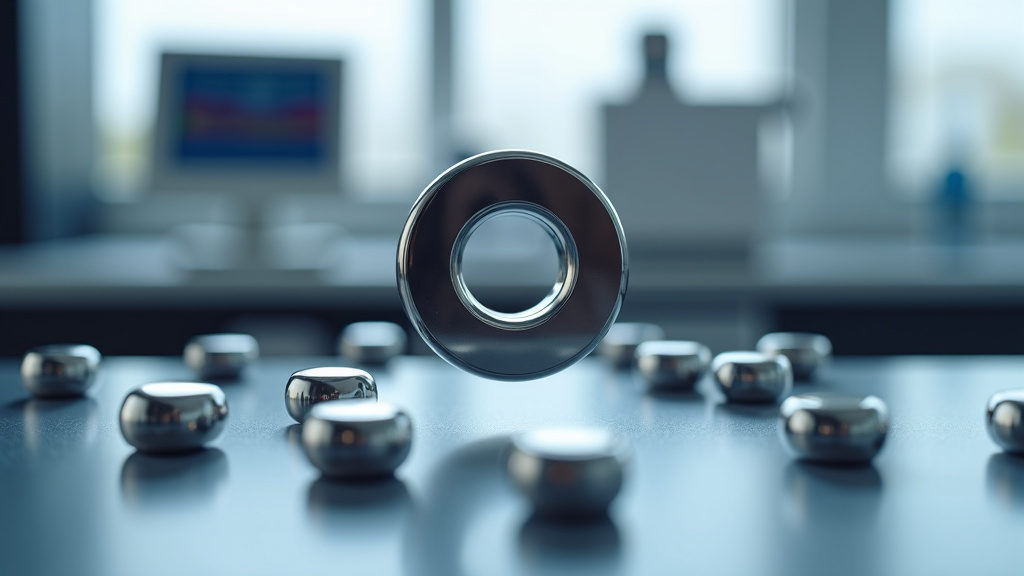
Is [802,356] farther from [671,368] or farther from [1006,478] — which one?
[1006,478]

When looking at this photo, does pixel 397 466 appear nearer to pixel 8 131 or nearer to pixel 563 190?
pixel 563 190

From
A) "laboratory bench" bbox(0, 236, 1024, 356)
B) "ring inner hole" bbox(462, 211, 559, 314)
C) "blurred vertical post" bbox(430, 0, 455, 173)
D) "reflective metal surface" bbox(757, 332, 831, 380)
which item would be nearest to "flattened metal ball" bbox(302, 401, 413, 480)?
"reflective metal surface" bbox(757, 332, 831, 380)

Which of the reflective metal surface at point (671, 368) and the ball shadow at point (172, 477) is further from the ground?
the reflective metal surface at point (671, 368)

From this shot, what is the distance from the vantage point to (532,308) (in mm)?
562

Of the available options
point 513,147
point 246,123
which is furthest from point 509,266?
point 246,123

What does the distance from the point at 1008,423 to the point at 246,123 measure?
2038mm

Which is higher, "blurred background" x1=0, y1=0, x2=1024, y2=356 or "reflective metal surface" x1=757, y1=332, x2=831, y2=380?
"blurred background" x1=0, y1=0, x2=1024, y2=356

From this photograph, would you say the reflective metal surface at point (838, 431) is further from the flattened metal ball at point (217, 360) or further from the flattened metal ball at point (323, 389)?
the flattened metal ball at point (217, 360)

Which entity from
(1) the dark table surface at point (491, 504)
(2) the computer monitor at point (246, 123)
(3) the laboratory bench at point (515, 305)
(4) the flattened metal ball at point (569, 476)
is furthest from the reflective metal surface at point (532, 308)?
(2) the computer monitor at point (246, 123)

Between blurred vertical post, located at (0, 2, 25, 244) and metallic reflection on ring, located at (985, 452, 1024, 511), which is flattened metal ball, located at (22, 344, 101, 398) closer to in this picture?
metallic reflection on ring, located at (985, 452, 1024, 511)

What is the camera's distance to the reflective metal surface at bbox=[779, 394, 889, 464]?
496 mm

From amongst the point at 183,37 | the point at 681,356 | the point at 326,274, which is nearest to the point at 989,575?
the point at 681,356

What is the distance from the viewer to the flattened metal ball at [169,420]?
511 millimetres

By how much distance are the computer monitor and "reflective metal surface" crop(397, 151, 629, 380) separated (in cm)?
176
